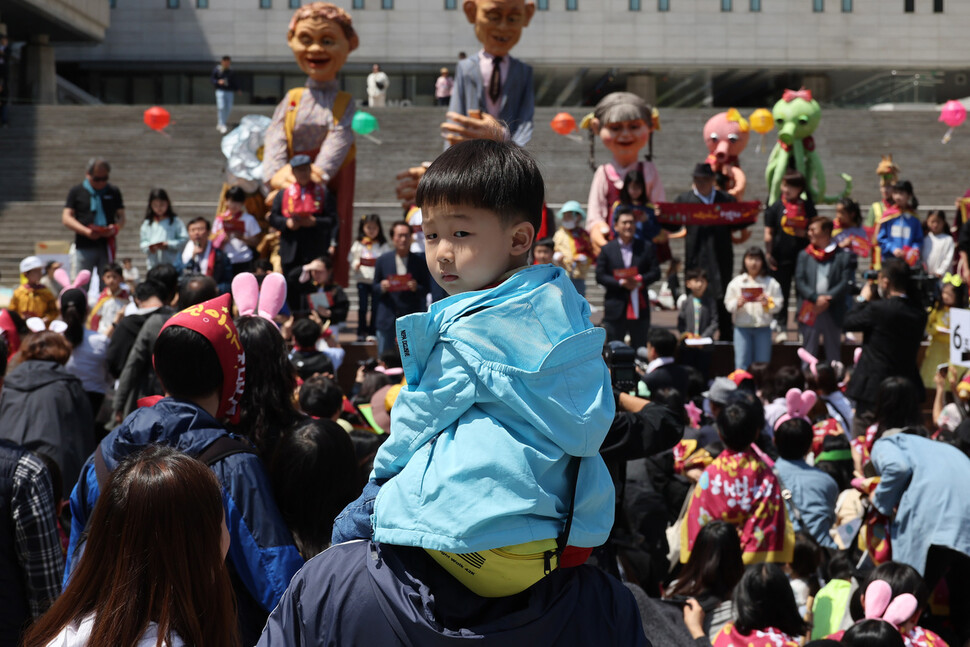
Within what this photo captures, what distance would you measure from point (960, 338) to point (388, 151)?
19062 mm

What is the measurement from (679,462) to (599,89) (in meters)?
37.4

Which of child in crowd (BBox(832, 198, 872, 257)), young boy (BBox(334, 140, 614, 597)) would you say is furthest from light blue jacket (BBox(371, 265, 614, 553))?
child in crowd (BBox(832, 198, 872, 257))

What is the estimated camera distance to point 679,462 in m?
5.62

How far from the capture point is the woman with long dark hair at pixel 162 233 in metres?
11.2

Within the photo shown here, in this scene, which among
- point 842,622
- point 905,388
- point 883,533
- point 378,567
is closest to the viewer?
point 378,567

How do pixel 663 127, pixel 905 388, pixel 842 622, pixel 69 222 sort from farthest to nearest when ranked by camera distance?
pixel 663 127 < pixel 69 222 < pixel 905 388 < pixel 842 622

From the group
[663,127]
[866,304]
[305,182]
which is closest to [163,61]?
[663,127]

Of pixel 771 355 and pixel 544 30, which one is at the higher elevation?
pixel 544 30

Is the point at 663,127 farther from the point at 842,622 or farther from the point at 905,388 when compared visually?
the point at 842,622

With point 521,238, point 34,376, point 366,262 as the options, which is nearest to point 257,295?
point 34,376

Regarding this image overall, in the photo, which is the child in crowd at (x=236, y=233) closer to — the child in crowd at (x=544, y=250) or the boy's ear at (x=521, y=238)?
the child in crowd at (x=544, y=250)

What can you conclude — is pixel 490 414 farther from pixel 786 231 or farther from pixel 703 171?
pixel 786 231

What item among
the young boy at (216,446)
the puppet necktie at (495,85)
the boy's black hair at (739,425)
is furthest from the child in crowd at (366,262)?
the young boy at (216,446)

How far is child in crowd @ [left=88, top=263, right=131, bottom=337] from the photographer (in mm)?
9508
